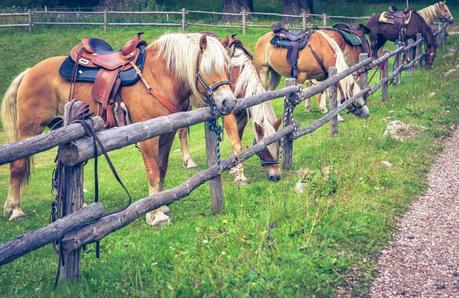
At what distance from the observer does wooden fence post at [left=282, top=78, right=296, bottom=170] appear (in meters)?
9.63

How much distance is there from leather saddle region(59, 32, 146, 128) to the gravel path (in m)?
3.49

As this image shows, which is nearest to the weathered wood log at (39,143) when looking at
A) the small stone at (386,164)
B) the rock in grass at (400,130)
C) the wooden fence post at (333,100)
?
the small stone at (386,164)

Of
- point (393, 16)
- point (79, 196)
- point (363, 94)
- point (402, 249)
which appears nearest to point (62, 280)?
Result: point (79, 196)

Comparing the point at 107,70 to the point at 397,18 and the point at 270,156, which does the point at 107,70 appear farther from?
the point at 397,18

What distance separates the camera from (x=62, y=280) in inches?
206

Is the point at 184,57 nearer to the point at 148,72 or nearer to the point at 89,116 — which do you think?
the point at 148,72

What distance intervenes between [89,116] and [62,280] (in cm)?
127

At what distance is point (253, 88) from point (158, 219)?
276 centimetres

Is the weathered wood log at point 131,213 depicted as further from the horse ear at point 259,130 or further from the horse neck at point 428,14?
the horse neck at point 428,14

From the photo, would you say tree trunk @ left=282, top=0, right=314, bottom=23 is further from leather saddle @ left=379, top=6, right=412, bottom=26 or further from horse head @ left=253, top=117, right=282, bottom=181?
horse head @ left=253, top=117, right=282, bottom=181

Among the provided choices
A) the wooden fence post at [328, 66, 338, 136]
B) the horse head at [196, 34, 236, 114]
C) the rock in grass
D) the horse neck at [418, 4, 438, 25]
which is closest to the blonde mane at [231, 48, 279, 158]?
the horse head at [196, 34, 236, 114]

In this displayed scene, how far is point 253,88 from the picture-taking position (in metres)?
9.48

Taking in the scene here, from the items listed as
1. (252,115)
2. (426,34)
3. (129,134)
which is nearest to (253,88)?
(252,115)

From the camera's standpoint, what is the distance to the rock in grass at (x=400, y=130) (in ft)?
36.4
